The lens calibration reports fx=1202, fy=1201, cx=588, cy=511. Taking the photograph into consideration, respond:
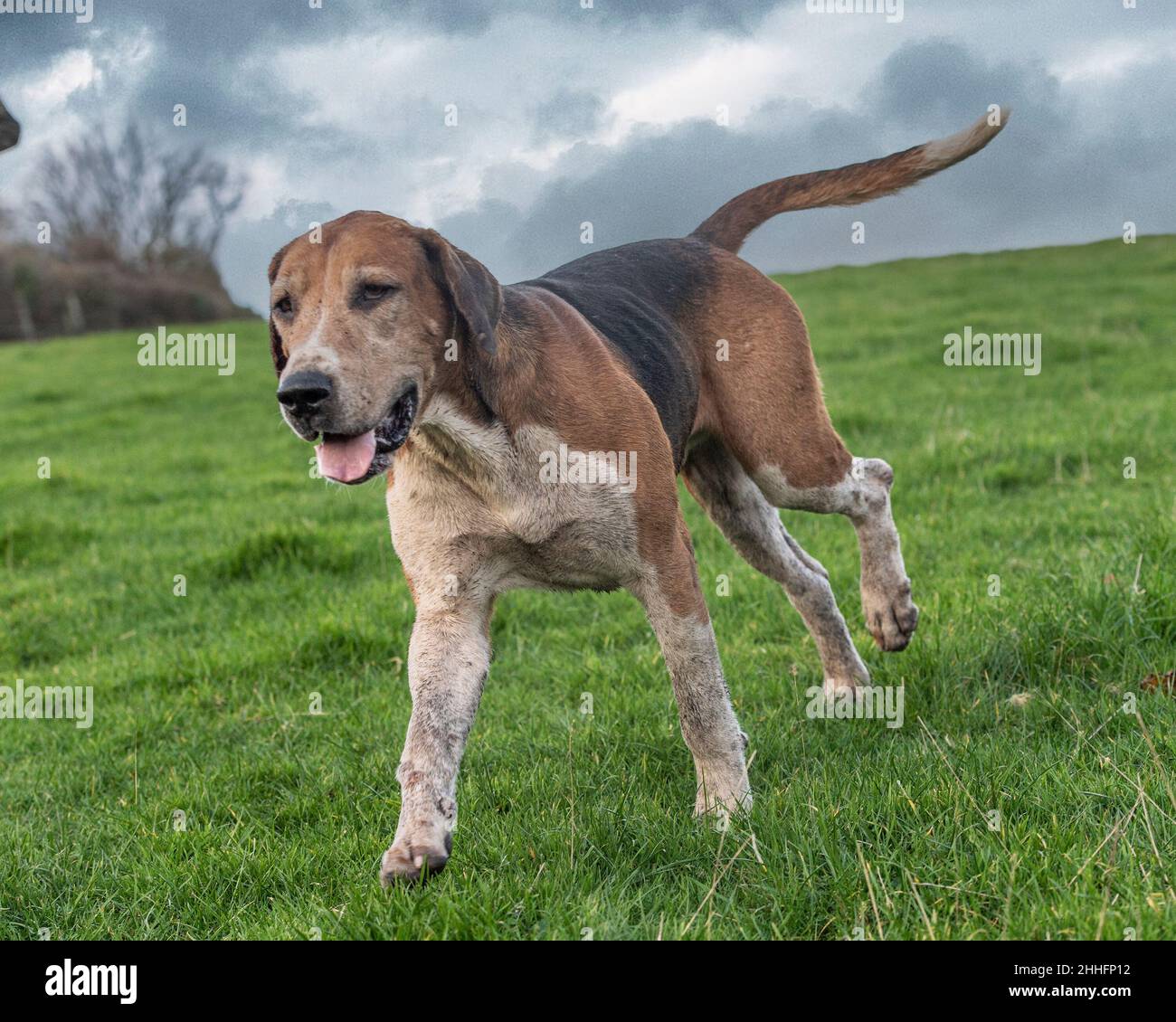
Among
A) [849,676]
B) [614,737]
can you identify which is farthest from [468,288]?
[849,676]

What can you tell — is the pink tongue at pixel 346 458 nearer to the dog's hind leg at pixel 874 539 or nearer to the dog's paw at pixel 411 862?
the dog's paw at pixel 411 862

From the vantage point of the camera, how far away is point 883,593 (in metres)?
5.11

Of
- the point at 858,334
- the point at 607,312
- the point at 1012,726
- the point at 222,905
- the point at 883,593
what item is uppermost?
the point at 858,334

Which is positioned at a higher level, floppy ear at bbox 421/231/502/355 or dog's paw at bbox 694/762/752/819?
floppy ear at bbox 421/231/502/355

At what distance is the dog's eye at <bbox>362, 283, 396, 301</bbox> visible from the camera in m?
3.49

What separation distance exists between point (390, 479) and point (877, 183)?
2641 mm

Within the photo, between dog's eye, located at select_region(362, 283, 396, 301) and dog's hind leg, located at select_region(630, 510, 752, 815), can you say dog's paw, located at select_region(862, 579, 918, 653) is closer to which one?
dog's hind leg, located at select_region(630, 510, 752, 815)

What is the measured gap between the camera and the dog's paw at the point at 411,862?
3324mm

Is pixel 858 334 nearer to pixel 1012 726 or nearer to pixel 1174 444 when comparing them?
pixel 1174 444

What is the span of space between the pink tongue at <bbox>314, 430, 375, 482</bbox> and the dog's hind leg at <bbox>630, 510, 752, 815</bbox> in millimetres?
1042

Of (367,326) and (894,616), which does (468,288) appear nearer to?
(367,326)

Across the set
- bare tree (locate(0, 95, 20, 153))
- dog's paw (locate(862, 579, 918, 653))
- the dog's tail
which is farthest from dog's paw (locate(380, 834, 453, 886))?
bare tree (locate(0, 95, 20, 153))

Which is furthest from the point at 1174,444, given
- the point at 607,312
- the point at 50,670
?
the point at 50,670

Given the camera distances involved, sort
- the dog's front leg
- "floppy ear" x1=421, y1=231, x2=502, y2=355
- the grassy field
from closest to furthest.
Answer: the grassy field → the dog's front leg → "floppy ear" x1=421, y1=231, x2=502, y2=355
